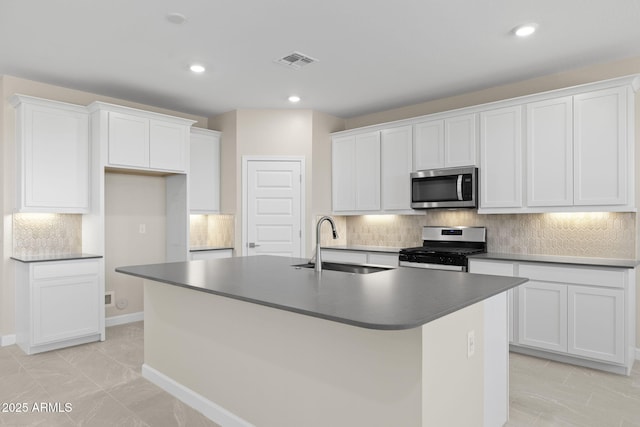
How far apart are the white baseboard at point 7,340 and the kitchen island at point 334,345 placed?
2.17 meters

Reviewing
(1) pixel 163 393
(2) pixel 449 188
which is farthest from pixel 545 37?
(1) pixel 163 393

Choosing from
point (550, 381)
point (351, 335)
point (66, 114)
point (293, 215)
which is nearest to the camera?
point (351, 335)

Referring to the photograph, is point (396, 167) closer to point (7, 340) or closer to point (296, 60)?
point (296, 60)

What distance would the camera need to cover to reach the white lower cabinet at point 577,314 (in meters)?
3.22

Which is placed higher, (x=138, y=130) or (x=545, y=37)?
(x=545, y=37)

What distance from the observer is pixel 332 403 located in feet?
6.41

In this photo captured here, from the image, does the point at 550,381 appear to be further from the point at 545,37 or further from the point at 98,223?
the point at 98,223

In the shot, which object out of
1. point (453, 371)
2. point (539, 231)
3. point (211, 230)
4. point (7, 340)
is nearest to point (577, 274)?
point (539, 231)

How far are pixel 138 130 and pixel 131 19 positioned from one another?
1759 millimetres

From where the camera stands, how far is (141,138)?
14.8 feet

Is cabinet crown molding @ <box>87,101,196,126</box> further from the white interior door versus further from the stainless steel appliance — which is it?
the stainless steel appliance

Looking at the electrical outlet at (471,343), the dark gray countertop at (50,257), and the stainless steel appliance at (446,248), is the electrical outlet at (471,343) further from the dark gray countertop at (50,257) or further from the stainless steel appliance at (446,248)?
the dark gray countertop at (50,257)

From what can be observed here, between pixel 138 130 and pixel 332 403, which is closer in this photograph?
pixel 332 403

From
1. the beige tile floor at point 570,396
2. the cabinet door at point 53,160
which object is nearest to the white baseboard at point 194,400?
the beige tile floor at point 570,396
